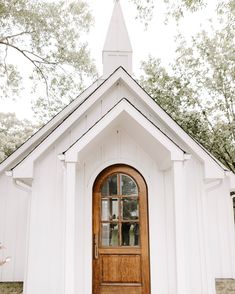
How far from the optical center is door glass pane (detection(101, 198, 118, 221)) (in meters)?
5.68

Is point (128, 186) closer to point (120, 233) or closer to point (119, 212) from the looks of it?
point (119, 212)

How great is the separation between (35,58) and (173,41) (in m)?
5.85

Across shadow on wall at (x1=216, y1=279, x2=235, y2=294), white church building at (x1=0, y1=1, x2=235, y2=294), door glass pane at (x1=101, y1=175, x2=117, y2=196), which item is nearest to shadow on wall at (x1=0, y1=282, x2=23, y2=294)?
white church building at (x1=0, y1=1, x2=235, y2=294)

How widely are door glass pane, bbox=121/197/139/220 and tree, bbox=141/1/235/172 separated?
7.30 m

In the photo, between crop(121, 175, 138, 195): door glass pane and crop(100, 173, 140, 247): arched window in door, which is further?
crop(121, 175, 138, 195): door glass pane

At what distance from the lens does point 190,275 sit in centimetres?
547

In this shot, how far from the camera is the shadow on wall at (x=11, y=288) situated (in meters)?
5.91

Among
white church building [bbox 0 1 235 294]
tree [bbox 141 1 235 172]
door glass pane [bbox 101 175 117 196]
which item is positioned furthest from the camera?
tree [bbox 141 1 235 172]

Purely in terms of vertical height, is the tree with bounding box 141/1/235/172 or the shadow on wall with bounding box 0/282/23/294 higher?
the tree with bounding box 141/1/235/172

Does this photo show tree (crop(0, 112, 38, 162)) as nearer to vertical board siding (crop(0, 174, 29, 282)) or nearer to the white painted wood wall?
vertical board siding (crop(0, 174, 29, 282))

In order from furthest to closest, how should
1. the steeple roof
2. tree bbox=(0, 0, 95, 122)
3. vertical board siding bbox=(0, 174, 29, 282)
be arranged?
tree bbox=(0, 0, 95, 122)
the steeple roof
vertical board siding bbox=(0, 174, 29, 282)

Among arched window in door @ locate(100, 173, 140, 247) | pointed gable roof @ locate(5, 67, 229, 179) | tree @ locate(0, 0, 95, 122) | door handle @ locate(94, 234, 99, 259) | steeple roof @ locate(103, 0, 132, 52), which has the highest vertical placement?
tree @ locate(0, 0, 95, 122)

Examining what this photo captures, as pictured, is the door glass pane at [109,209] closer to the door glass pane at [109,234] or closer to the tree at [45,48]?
the door glass pane at [109,234]

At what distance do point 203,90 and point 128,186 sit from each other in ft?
27.9
